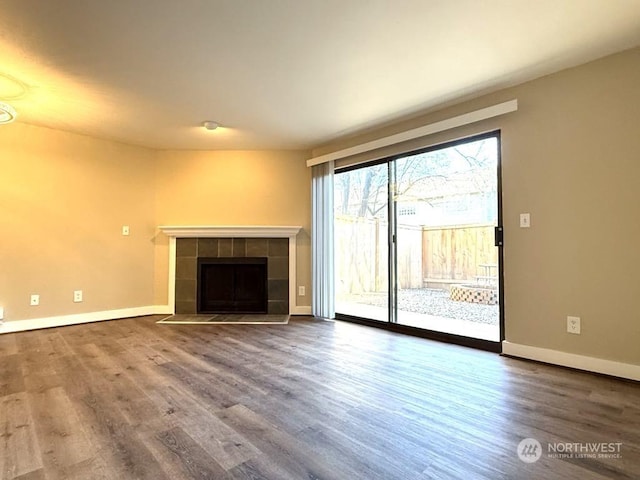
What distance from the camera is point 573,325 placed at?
2.47m

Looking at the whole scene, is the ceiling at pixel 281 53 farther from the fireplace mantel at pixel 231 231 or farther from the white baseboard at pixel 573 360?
the white baseboard at pixel 573 360

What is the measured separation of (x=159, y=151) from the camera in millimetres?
4621

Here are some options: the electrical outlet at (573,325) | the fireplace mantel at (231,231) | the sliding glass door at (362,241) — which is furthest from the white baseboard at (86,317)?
the electrical outlet at (573,325)

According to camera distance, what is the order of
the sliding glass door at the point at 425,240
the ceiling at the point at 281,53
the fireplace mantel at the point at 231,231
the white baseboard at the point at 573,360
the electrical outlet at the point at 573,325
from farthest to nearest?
the fireplace mantel at the point at 231,231 → the sliding glass door at the point at 425,240 → the electrical outlet at the point at 573,325 → the white baseboard at the point at 573,360 → the ceiling at the point at 281,53

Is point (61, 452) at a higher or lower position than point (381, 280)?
lower

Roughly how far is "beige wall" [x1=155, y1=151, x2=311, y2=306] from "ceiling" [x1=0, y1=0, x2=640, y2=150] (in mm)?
1136

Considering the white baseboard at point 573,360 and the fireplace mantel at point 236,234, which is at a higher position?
the fireplace mantel at point 236,234

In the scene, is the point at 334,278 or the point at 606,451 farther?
the point at 334,278

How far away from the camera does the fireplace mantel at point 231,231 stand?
441 centimetres

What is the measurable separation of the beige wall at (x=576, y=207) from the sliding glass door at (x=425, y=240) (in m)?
0.20

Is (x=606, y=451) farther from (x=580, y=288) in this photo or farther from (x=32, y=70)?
(x=32, y=70)

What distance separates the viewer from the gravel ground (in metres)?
3.08

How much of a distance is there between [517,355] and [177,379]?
264 cm

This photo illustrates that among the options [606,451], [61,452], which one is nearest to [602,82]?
[606,451]
